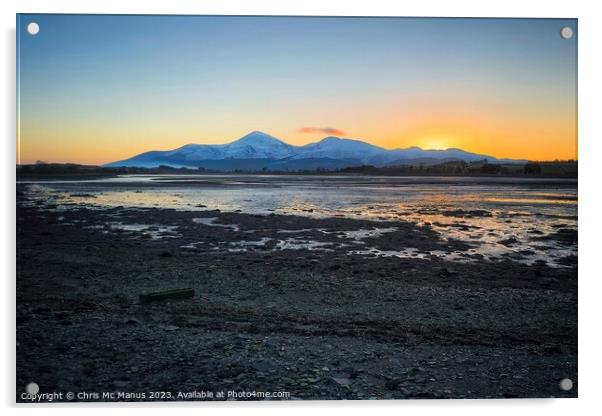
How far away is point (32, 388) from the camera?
3.74 m

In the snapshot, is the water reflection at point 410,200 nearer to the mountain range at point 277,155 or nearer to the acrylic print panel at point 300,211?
the acrylic print panel at point 300,211

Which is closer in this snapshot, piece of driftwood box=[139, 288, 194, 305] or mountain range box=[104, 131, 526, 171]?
piece of driftwood box=[139, 288, 194, 305]

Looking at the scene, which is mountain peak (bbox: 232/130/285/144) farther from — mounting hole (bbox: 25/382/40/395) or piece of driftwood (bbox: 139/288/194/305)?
mounting hole (bbox: 25/382/40/395)

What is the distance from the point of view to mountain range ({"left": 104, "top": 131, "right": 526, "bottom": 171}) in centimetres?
458

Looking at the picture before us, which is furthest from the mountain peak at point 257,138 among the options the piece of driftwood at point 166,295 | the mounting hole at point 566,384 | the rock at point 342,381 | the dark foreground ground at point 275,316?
the mounting hole at point 566,384

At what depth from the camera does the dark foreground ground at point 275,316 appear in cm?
364

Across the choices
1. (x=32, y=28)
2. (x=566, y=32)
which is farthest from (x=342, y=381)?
(x=32, y=28)

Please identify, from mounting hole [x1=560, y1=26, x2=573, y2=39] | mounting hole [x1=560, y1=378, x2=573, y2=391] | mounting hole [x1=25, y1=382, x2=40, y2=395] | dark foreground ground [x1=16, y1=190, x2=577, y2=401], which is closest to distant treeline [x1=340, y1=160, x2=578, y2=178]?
dark foreground ground [x1=16, y1=190, x2=577, y2=401]

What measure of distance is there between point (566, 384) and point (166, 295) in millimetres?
3602

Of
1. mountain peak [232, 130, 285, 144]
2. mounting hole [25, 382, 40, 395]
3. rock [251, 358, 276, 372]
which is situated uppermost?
mountain peak [232, 130, 285, 144]

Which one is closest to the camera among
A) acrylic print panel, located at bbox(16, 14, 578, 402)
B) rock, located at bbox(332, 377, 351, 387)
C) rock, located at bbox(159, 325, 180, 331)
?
rock, located at bbox(332, 377, 351, 387)

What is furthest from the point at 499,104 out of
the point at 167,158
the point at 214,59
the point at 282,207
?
the point at 167,158

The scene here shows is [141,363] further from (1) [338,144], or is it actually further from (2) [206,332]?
(1) [338,144]

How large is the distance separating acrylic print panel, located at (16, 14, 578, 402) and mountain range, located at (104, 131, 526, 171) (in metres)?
0.02
